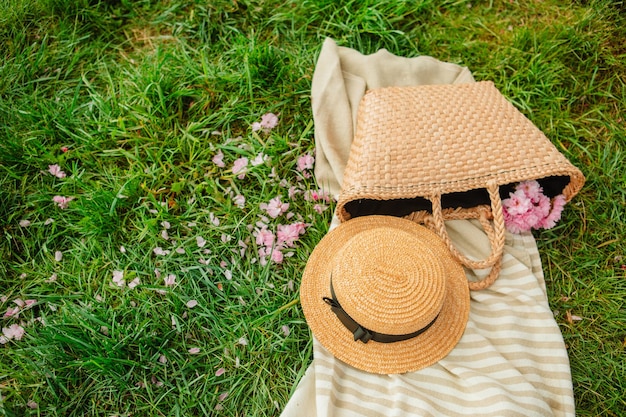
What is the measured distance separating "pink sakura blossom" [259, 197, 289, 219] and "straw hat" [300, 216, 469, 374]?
0.35 m

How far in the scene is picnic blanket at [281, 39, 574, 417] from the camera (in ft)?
6.20

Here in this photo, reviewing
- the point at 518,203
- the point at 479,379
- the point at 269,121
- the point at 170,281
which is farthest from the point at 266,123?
the point at 479,379

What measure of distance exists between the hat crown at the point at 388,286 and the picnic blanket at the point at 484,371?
29 centimetres

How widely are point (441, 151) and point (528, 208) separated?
0.54m

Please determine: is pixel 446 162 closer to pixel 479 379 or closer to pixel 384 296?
pixel 384 296

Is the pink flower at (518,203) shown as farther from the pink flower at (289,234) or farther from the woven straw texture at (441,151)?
the pink flower at (289,234)

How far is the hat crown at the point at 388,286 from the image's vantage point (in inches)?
71.1

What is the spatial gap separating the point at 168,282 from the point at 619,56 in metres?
3.05

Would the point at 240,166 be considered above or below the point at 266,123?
below

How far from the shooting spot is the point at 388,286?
5.92 ft

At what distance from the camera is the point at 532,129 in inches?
90.6

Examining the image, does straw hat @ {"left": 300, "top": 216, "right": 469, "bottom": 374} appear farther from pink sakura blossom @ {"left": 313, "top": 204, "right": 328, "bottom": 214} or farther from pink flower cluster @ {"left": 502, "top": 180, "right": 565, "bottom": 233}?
pink flower cluster @ {"left": 502, "top": 180, "right": 565, "bottom": 233}

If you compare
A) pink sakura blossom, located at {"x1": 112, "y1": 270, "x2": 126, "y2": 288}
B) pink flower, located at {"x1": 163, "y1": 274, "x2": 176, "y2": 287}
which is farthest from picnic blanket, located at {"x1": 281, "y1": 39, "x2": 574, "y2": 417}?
pink sakura blossom, located at {"x1": 112, "y1": 270, "x2": 126, "y2": 288}

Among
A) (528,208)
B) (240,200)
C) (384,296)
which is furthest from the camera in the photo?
(240,200)
